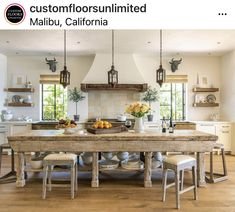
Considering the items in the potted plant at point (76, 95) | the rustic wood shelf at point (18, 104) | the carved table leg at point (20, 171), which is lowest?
the carved table leg at point (20, 171)

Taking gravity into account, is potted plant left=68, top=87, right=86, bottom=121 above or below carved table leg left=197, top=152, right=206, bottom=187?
Result: above

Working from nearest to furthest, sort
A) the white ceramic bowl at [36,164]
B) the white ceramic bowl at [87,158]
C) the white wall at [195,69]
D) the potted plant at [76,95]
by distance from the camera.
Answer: the white ceramic bowl at [36,164]
the white ceramic bowl at [87,158]
the potted plant at [76,95]
the white wall at [195,69]

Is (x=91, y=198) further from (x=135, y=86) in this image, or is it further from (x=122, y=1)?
(x=135, y=86)

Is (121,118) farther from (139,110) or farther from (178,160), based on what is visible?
(178,160)

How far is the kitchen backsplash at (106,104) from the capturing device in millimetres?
7141

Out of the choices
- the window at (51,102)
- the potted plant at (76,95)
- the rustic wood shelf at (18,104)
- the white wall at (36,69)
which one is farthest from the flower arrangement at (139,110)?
the rustic wood shelf at (18,104)

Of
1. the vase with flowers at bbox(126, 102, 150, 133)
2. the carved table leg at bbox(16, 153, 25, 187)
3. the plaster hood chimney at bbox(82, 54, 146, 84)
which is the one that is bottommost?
the carved table leg at bbox(16, 153, 25, 187)

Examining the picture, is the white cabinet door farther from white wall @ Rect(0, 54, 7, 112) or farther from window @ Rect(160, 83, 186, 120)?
white wall @ Rect(0, 54, 7, 112)

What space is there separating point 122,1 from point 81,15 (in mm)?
312

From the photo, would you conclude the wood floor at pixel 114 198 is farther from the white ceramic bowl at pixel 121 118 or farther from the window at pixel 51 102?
the window at pixel 51 102

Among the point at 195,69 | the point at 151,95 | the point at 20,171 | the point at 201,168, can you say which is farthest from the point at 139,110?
the point at 195,69

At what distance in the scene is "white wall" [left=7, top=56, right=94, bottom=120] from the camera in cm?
723

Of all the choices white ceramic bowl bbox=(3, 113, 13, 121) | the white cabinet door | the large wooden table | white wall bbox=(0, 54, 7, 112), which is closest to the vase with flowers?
the large wooden table

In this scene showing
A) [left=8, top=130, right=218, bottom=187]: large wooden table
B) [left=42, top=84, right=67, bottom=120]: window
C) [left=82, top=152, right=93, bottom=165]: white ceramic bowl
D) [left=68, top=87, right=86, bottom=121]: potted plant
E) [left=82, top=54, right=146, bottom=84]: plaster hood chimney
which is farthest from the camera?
[left=42, top=84, right=67, bottom=120]: window
